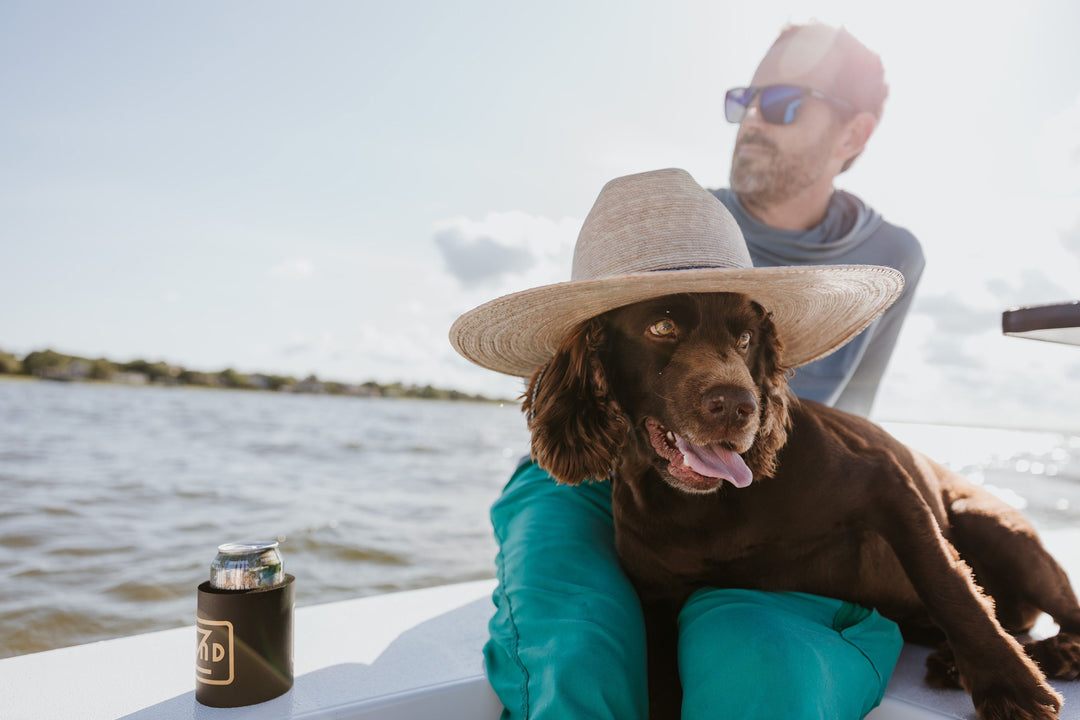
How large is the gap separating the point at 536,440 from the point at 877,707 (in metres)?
1.16

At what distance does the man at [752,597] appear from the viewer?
1602mm

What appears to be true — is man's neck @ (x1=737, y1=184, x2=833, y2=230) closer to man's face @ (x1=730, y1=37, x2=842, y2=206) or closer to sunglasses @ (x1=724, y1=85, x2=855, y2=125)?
man's face @ (x1=730, y1=37, x2=842, y2=206)

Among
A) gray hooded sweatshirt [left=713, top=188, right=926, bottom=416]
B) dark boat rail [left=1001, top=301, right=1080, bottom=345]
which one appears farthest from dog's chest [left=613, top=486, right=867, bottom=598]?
gray hooded sweatshirt [left=713, top=188, right=926, bottom=416]

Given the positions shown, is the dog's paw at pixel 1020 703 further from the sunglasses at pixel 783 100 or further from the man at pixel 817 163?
the sunglasses at pixel 783 100

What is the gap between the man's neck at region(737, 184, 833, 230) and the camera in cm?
317

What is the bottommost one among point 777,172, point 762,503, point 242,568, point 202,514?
point 202,514

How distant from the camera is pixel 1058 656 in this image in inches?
78.7

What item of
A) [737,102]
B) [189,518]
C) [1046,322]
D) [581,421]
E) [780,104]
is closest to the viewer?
[1046,322]

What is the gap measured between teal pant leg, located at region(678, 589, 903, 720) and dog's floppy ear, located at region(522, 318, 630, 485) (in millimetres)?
471

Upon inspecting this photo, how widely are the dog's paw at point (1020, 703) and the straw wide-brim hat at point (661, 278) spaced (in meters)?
→ 0.98

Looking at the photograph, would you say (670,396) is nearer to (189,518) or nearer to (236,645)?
(236,645)

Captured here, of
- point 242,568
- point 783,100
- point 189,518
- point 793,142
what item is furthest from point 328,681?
point 189,518

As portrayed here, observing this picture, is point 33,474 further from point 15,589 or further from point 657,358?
Answer: point 657,358

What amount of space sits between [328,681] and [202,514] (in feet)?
20.1
